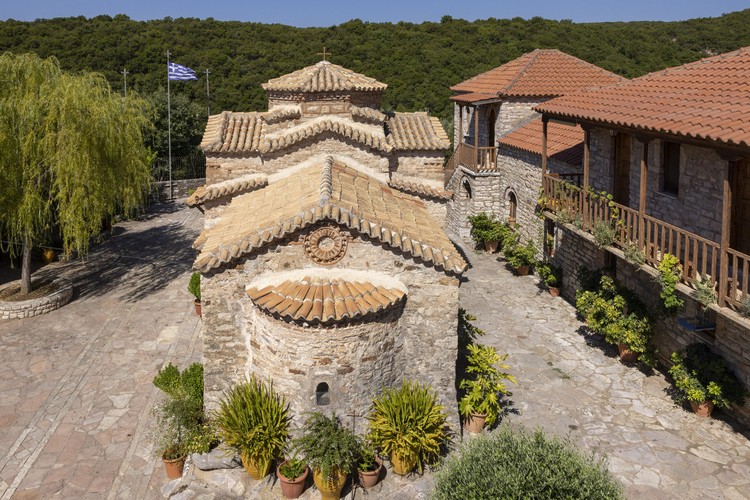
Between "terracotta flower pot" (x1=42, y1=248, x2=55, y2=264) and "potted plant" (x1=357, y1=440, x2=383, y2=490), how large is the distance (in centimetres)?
1524

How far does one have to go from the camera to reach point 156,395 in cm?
1100

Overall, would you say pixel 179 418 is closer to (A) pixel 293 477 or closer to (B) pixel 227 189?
(A) pixel 293 477

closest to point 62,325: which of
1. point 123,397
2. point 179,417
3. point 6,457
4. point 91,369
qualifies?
point 91,369

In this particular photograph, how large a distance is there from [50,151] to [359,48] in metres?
34.5

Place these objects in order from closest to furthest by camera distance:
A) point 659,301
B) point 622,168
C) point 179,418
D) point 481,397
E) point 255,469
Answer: point 255,469 → point 179,418 → point 481,397 → point 659,301 → point 622,168

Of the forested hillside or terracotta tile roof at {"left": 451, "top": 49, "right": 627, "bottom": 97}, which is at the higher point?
the forested hillside

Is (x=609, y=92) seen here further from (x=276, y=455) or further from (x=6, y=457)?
(x=6, y=457)

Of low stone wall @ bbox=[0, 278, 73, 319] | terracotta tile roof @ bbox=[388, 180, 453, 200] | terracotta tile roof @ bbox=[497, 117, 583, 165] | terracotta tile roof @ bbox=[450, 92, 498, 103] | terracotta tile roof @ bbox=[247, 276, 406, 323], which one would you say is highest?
terracotta tile roof @ bbox=[450, 92, 498, 103]

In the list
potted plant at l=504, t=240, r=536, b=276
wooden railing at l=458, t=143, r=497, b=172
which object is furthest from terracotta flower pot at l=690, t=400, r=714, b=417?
wooden railing at l=458, t=143, r=497, b=172

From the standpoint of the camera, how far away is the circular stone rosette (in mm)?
8602

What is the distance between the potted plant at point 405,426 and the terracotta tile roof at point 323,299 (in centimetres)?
135

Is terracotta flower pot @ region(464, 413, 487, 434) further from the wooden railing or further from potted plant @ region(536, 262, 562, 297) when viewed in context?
the wooden railing

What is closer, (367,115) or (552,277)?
(367,115)

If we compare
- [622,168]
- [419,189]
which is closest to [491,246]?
[419,189]
